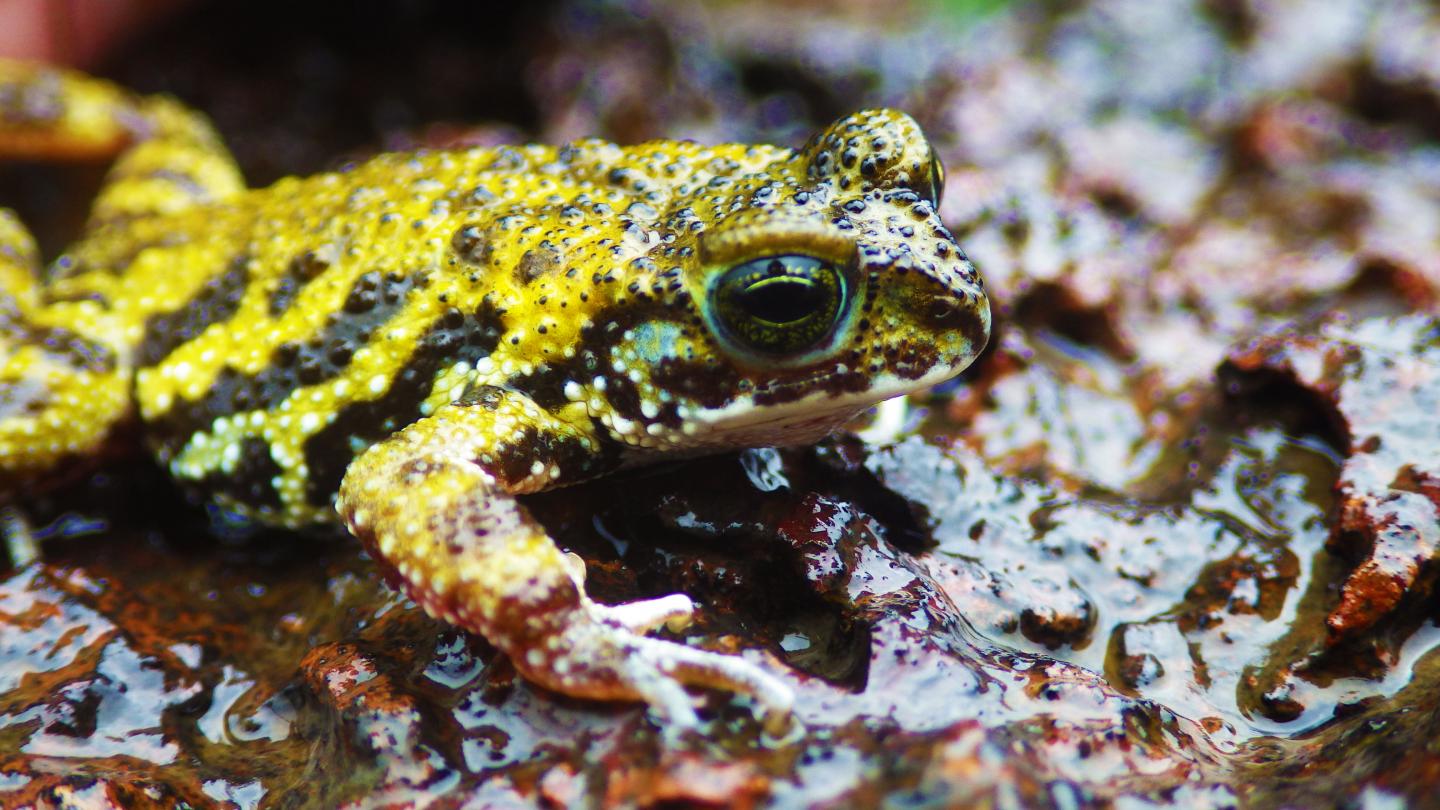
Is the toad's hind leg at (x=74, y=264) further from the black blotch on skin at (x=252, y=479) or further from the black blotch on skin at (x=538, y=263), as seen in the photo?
the black blotch on skin at (x=538, y=263)

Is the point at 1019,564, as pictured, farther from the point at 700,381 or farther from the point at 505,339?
the point at 505,339

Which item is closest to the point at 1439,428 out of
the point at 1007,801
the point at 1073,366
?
the point at 1073,366

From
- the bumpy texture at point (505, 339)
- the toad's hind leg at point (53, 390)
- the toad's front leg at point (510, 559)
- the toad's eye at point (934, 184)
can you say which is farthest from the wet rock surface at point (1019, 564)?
the toad's eye at point (934, 184)

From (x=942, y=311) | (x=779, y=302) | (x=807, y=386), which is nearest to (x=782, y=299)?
(x=779, y=302)

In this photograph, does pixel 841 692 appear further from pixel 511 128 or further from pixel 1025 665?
pixel 511 128

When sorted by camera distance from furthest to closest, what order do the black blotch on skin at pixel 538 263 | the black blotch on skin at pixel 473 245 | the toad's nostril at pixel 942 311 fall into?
the black blotch on skin at pixel 473 245
the black blotch on skin at pixel 538 263
the toad's nostril at pixel 942 311

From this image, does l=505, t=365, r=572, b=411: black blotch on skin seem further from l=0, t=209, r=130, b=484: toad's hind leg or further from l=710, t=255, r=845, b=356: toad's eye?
l=0, t=209, r=130, b=484: toad's hind leg
